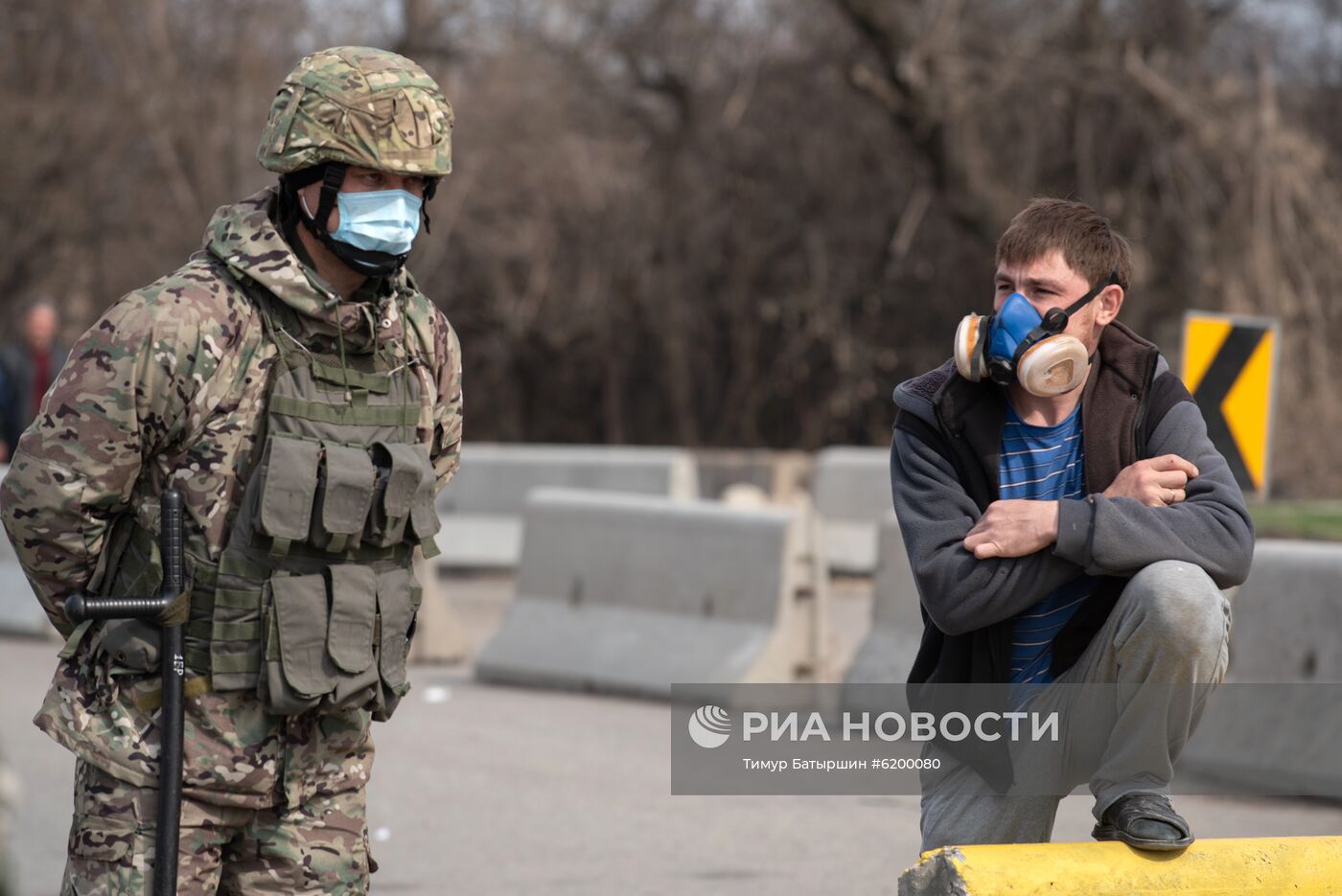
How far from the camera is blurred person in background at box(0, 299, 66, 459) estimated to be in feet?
41.3

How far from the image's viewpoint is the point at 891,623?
335 inches

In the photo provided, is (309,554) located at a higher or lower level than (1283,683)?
higher

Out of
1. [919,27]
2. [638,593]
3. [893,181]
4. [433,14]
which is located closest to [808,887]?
[638,593]

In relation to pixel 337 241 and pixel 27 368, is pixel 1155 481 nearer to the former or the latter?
pixel 337 241

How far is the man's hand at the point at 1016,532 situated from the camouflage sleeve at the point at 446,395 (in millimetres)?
1135

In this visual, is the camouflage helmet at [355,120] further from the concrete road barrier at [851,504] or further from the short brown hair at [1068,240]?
the concrete road barrier at [851,504]

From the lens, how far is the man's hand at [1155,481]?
11.4 ft

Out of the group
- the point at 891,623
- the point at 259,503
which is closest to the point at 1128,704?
the point at 259,503

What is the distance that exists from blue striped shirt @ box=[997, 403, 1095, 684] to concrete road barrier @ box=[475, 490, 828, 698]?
516 centimetres

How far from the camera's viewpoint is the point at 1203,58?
61.4 feet

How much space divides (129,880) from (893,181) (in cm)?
1718

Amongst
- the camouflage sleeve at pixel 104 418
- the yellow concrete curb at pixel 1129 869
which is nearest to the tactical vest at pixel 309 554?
the camouflage sleeve at pixel 104 418

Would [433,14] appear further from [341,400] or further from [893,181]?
[341,400]

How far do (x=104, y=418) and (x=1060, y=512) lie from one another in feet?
5.88
